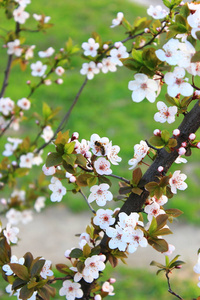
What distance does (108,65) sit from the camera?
172 centimetres

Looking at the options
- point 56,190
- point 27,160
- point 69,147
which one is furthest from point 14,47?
point 69,147

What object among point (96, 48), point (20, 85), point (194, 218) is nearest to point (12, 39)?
point (96, 48)

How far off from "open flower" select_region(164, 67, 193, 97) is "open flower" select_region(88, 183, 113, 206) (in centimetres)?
32

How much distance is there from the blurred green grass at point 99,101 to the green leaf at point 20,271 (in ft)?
8.56

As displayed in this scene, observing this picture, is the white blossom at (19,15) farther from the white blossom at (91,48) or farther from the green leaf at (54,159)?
the green leaf at (54,159)

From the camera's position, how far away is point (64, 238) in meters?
3.45

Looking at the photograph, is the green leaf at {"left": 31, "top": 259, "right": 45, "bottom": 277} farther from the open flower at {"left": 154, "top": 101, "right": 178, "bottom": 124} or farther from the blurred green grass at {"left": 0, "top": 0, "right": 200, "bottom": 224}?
the blurred green grass at {"left": 0, "top": 0, "right": 200, "bottom": 224}

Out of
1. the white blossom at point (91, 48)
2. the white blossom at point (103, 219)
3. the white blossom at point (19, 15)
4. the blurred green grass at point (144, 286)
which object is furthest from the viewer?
the blurred green grass at point (144, 286)

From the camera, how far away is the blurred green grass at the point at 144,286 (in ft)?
9.46

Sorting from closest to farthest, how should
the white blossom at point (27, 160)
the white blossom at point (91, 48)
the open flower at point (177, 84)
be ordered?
1. the open flower at point (177, 84)
2. the white blossom at point (91, 48)
3. the white blossom at point (27, 160)

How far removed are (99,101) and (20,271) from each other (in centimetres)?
439

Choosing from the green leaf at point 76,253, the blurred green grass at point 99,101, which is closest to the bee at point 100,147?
the green leaf at point 76,253

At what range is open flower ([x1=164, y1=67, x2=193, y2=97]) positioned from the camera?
937 mm

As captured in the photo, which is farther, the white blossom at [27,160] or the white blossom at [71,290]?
the white blossom at [27,160]
